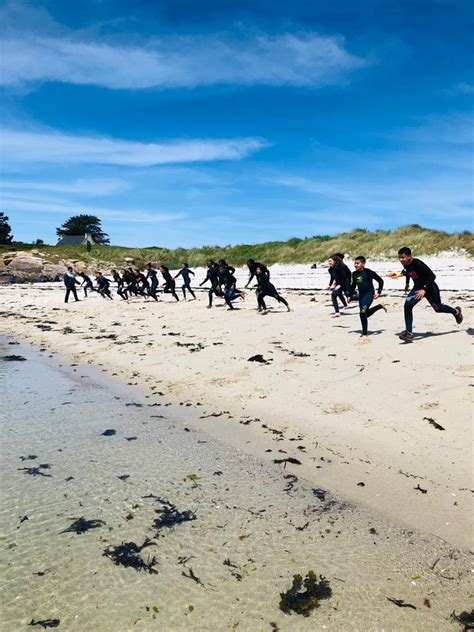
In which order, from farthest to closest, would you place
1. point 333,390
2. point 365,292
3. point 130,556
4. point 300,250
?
point 300,250 → point 365,292 → point 333,390 → point 130,556

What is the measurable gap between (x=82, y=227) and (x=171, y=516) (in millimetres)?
109993

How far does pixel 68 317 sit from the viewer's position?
1952 cm

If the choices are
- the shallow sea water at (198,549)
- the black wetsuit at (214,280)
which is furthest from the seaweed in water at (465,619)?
the black wetsuit at (214,280)

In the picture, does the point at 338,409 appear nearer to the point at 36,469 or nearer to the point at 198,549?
the point at 198,549

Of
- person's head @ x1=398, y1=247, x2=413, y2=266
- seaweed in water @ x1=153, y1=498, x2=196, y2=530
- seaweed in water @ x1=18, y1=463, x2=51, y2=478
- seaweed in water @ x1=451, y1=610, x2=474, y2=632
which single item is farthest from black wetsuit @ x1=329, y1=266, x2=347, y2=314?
seaweed in water @ x1=451, y1=610, x2=474, y2=632

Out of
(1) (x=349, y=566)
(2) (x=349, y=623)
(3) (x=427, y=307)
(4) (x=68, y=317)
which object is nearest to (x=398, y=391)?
(1) (x=349, y=566)

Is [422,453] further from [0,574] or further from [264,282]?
[264,282]

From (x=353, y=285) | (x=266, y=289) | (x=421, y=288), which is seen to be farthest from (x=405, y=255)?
(x=266, y=289)

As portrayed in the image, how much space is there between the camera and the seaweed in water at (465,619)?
262 centimetres

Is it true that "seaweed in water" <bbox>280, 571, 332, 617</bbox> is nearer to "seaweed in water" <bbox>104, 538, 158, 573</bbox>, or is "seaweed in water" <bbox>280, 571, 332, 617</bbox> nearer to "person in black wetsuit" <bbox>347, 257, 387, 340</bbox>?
"seaweed in water" <bbox>104, 538, 158, 573</bbox>

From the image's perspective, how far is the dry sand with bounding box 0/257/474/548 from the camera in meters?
4.38

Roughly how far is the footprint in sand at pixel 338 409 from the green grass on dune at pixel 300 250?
89.0 feet

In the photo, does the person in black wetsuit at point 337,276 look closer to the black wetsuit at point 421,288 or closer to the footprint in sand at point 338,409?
the black wetsuit at point 421,288

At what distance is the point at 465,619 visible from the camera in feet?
8.75
